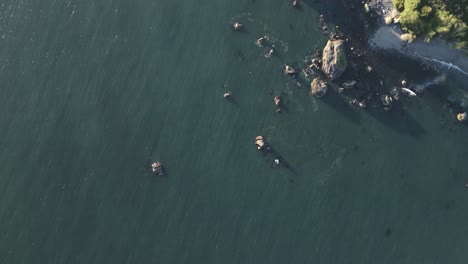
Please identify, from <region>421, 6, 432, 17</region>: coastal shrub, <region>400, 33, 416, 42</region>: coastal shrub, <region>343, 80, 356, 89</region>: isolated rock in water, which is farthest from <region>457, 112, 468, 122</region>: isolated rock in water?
<region>343, 80, 356, 89</region>: isolated rock in water

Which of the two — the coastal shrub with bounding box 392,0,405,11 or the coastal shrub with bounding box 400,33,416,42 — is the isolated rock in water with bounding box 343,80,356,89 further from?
the coastal shrub with bounding box 392,0,405,11

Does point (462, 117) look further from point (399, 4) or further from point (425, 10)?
point (399, 4)

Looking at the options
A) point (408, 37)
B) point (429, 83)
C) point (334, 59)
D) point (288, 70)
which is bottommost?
point (429, 83)

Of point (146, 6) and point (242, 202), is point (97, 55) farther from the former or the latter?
point (242, 202)

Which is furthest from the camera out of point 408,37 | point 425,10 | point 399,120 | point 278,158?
point 399,120

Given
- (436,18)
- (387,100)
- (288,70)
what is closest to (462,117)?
(387,100)

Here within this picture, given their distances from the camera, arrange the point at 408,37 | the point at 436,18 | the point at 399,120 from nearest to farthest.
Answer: the point at 436,18 < the point at 408,37 < the point at 399,120
